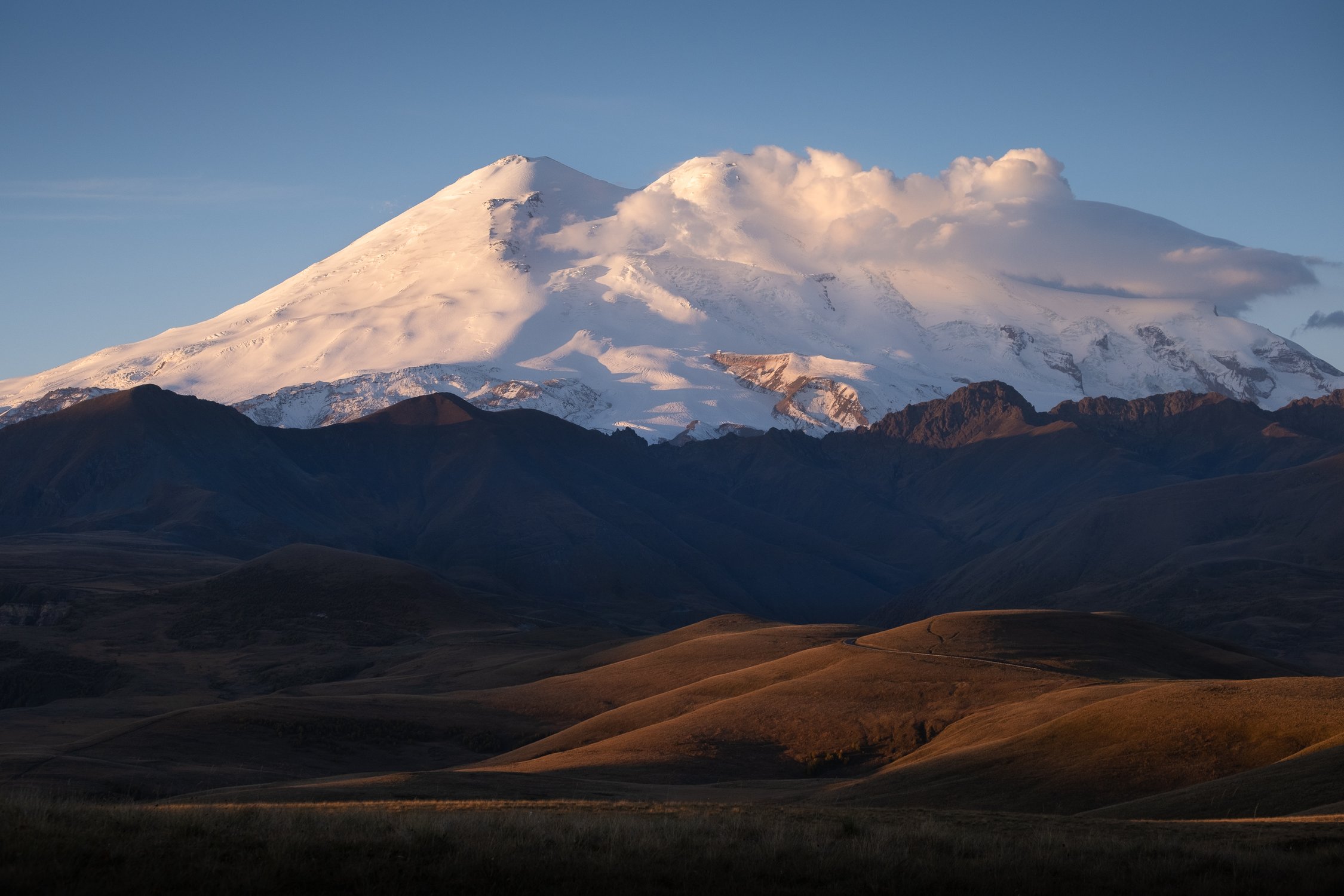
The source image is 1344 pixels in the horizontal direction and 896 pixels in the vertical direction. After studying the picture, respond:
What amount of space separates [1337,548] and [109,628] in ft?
520

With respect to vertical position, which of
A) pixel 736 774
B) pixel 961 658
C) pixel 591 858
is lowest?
pixel 736 774

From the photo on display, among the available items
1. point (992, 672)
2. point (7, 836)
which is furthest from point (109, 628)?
point (7, 836)

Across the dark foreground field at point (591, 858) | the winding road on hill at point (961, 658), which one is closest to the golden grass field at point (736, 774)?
the dark foreground field at point (591, 858)

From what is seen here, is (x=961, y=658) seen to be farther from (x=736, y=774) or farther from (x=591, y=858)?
(x=591, y=858)

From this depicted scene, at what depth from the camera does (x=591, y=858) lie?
18.9 m

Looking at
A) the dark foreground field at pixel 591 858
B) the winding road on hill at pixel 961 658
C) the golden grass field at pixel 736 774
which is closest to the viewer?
the dark foreground field at pixel 591 858

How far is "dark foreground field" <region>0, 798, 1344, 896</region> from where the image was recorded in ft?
59.2

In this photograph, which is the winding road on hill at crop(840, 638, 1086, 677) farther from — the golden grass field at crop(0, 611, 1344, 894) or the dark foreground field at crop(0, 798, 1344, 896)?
the dark foreground field at crop(0, 798, 1344, 896)

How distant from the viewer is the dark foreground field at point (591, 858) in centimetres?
1805

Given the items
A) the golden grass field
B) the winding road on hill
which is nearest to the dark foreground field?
the golden grass field

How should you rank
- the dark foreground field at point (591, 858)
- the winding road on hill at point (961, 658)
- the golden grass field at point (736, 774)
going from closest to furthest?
the dark foreground field at point (591, 858)
the golden grass field at point (736, 774)
the winding road on hill at point (961, 658)

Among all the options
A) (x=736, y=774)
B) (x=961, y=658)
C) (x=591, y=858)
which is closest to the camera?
(x=591, y=858)

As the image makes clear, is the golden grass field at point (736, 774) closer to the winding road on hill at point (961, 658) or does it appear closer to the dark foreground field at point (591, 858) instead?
the dark foreground field at point (591, 858)

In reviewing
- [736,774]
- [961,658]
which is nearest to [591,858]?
[736,774]
